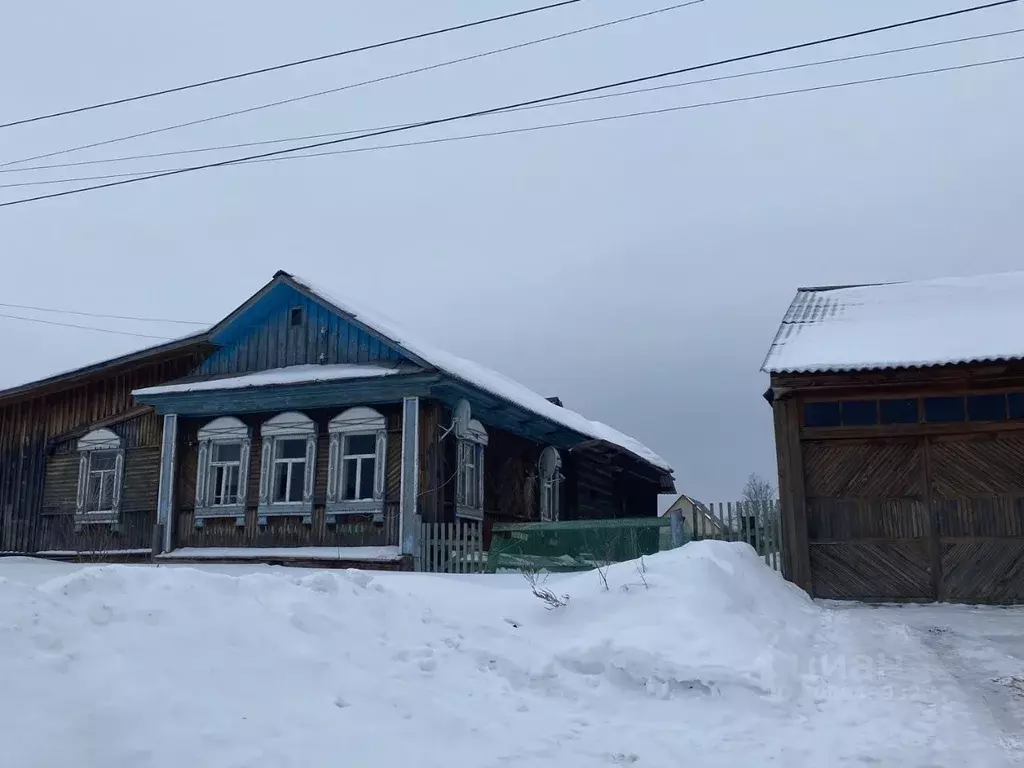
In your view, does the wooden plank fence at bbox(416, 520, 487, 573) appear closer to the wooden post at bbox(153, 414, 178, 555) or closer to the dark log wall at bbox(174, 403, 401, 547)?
the dark log wall at bbox(174, 403, 401, 547)

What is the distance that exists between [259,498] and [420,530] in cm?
370

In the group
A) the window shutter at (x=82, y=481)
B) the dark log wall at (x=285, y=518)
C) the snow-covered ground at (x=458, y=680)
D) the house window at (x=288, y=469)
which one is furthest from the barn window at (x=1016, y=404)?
the window shutter at (x=82, y=481)

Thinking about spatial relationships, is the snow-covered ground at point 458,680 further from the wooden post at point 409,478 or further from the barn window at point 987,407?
the wooden post at point 409,478

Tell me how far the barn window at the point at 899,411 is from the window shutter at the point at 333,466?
9403mm

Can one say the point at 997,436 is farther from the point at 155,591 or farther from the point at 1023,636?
the point at 155,591

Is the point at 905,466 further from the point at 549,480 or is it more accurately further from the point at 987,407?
the point at 549,480

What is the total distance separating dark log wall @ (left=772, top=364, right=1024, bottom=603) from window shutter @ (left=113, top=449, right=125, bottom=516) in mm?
13714

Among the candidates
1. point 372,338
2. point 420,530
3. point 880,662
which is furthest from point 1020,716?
point 372,338

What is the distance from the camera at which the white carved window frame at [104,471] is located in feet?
64.8

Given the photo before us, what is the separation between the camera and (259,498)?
17.7 m

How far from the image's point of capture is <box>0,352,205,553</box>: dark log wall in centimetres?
2012

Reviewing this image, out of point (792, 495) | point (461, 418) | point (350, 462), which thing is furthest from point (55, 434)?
point (792, 495)

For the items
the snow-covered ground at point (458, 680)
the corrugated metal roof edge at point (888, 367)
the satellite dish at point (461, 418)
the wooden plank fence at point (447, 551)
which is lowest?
the snow-covered ground at point (458, 680)

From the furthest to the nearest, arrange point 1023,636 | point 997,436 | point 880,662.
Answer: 1. point 997,436
2. point 1023,636
3. point 880,662
